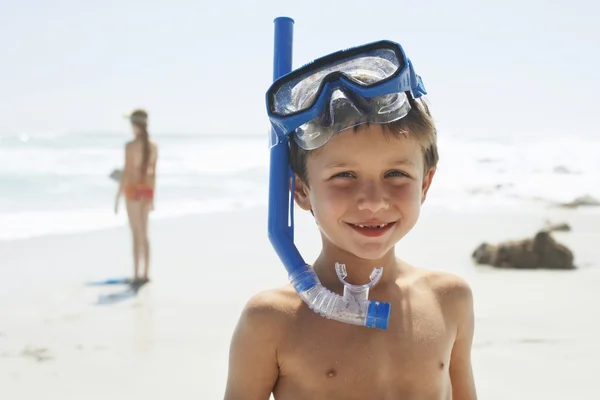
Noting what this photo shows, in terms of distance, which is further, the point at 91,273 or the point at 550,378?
the point at 91,273

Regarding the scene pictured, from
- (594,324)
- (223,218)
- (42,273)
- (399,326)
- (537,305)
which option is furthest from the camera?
(223,218)

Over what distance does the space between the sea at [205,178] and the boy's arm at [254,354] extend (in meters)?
7.31

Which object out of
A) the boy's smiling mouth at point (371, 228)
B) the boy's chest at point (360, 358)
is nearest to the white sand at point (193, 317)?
the boy's chest at point (360, 358)

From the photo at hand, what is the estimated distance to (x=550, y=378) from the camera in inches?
132

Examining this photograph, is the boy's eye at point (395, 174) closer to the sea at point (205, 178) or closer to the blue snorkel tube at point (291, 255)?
the blue snorkel tube at point (291, 255)

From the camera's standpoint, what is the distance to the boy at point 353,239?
1.72 m

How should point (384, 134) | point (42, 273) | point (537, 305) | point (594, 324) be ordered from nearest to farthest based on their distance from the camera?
point (384, 134), point (594, 324), point (537, 305), point (42, 273)

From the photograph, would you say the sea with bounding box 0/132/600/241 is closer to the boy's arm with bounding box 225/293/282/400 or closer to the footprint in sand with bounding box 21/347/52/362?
the footprint in sand with bounding box 21/347/52/362

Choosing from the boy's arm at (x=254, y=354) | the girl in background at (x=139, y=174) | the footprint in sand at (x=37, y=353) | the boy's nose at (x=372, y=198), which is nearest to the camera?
the boy's nose at (x=372, y=198)

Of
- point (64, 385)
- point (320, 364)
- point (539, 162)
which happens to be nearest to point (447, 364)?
point (320, 364)

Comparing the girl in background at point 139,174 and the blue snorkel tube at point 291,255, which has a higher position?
→ the blue snorkel tube at point 291,255

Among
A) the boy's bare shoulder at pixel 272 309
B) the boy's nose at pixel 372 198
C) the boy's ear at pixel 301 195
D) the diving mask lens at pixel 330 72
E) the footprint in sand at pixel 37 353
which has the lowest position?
the footprint in sand at pixel 37 353

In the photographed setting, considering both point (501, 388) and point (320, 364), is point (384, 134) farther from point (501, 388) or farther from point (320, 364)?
point (501, 388)

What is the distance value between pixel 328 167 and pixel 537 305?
11.1 feet
